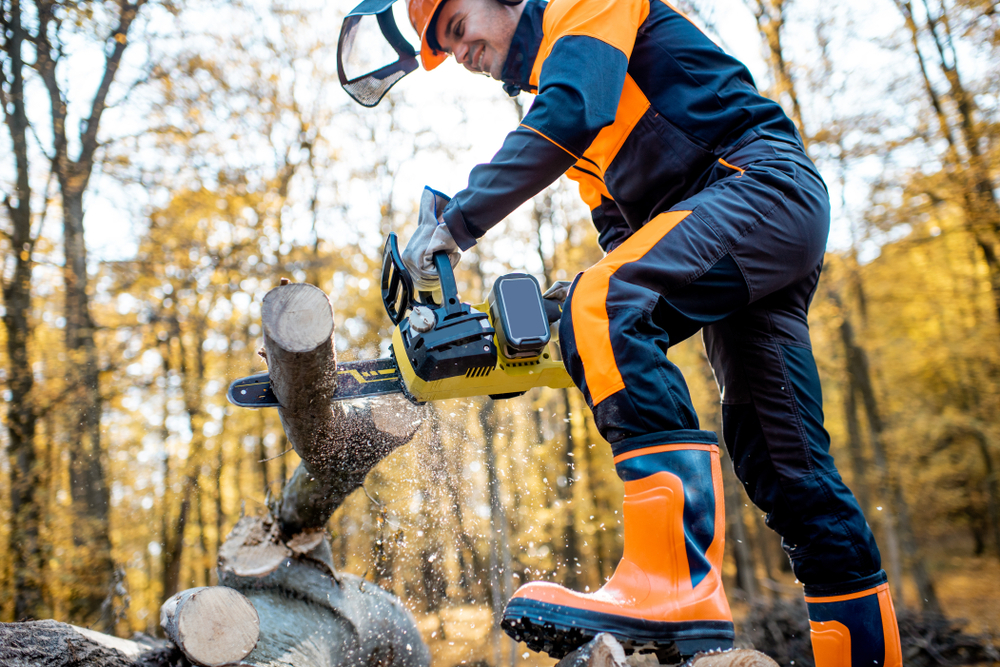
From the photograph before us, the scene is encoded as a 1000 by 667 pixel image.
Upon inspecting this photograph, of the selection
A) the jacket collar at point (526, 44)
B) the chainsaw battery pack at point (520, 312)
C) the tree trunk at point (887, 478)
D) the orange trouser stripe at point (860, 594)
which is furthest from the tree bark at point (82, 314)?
the tree trunk at point (887, 478)

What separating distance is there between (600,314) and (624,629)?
0.64m

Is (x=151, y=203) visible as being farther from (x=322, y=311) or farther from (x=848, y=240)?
(x=848, y=240)

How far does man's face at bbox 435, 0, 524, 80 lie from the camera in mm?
1812

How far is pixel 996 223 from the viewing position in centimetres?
816

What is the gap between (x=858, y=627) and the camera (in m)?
1.60

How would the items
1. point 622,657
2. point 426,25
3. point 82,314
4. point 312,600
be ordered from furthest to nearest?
point 82,314 < point 312,600 < point 426,25 < point 622,657

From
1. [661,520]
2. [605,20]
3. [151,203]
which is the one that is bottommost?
[661,520]

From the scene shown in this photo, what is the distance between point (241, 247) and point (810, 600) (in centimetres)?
1095

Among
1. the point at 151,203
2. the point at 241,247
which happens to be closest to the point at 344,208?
the point at 241,247

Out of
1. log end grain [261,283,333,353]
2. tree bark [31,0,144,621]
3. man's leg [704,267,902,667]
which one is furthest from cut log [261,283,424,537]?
tree bark [31,0,144,621]

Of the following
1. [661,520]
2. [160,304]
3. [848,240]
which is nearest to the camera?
[661,520]

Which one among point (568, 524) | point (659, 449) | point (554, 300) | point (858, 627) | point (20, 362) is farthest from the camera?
point (568, 524)

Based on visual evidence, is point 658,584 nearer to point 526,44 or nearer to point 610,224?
point 610,224

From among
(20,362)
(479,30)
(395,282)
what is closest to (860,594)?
(395,282)
